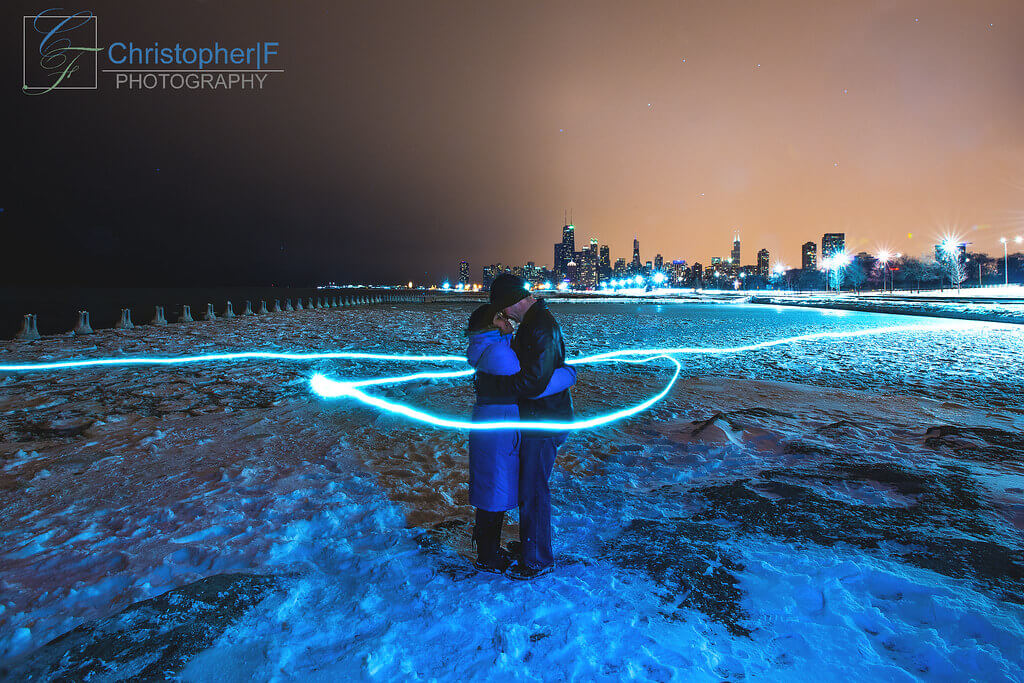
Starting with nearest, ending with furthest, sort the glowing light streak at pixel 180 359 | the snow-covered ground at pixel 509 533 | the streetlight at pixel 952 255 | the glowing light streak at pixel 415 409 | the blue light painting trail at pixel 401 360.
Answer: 1. the snow-covered ground at pixel 509 533
2. the glowing light streak at pixel 415 409
3. the blue light painting trail at pixel 401 360
4. the glowing light streak at pixel 180 359
5. the streetlight at pixel 952 255

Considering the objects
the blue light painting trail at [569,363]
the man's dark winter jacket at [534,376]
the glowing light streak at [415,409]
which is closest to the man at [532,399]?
the man's dark winter jacket at [534,376]

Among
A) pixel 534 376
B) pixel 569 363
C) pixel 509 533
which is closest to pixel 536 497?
pixel 534 376

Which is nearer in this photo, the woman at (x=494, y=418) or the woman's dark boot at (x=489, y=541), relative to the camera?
the woman at (x=494, y=418)

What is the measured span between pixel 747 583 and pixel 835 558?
864 mm

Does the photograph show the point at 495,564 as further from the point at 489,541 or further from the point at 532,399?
the point at 532,399

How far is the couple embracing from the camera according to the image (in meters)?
3.17

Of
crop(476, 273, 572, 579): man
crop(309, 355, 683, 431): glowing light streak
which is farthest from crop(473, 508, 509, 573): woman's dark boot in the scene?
crop(309, 355, 683, 431): glowing light streak

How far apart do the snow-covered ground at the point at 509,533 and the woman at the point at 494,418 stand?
68 cm

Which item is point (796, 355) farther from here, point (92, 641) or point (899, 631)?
point (92, 641)

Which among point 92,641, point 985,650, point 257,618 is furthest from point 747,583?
point 92,641

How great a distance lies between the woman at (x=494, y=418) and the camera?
315 cm

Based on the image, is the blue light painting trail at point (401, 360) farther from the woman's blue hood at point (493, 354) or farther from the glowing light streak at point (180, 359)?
the woman's blue hood at point (493, 354)

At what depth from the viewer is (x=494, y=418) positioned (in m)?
3.21

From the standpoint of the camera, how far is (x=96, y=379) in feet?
34.9
